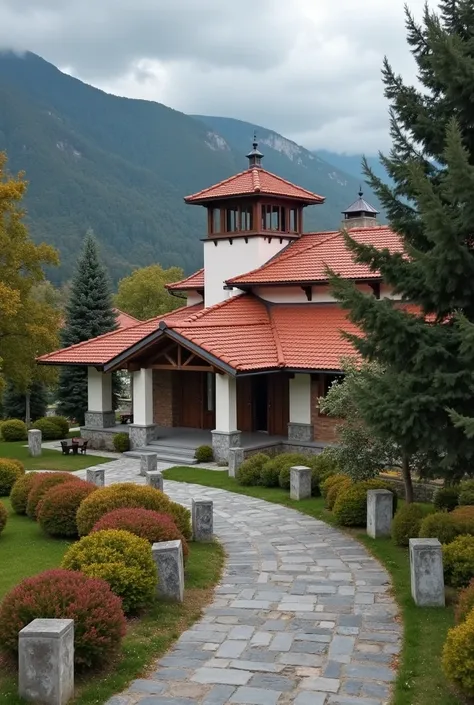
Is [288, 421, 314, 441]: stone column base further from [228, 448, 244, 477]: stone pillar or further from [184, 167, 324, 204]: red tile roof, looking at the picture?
[184, 167, 324, 204]: red tile roof

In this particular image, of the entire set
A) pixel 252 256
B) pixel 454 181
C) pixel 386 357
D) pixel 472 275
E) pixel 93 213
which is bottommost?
pixel 386 357

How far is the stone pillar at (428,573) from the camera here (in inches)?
357

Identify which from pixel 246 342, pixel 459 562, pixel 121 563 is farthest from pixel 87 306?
pixel 459 562

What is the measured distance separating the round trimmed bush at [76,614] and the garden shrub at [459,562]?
4485 mm

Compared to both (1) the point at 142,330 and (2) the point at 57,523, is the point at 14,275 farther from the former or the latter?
(2) the point at 57,523

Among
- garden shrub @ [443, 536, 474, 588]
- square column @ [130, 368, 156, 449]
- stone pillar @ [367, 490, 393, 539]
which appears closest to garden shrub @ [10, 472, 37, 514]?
stone pillar @ [367, 490, 393, 539]

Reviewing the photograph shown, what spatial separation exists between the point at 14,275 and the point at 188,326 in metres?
6.14

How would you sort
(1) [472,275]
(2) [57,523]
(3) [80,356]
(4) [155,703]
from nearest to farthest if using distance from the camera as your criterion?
(4) [155,703]
(1) [472,275]
(2) [57,523]
(3) [80,356]

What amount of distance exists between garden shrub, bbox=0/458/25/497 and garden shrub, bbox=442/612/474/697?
42.8 feet

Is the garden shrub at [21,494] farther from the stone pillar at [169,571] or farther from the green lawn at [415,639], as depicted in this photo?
the stone pillar at [169,571]

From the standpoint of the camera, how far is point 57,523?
41.9 feet

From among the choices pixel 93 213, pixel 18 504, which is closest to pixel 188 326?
pixel 18 504

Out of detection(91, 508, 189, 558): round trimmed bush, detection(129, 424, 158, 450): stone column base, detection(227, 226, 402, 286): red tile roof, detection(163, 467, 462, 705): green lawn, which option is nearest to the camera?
detection(163, 467, 462, 705): green lawn

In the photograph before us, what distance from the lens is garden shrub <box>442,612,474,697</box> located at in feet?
21.2
